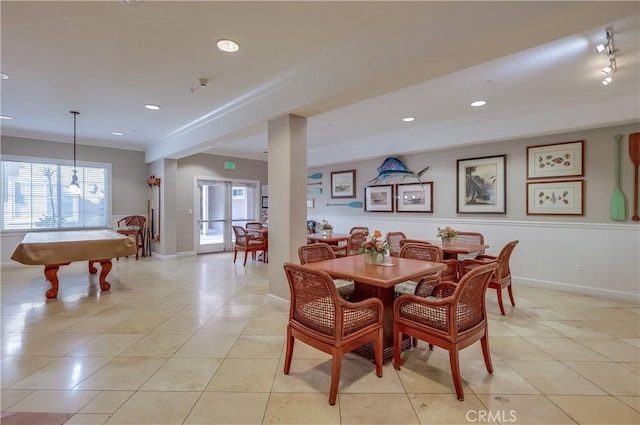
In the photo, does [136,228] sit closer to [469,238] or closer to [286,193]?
[286,193]

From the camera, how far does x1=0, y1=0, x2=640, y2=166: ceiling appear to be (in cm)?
220

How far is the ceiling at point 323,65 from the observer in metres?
2.20

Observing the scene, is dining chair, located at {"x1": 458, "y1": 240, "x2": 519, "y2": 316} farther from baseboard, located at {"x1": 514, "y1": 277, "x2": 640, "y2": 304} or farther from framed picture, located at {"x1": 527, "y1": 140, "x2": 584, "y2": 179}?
framed picture, located at {"x1": 527, "y1": 140, "x2": 584, "y2": 179}

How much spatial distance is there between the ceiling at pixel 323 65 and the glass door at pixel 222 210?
268 centimetres

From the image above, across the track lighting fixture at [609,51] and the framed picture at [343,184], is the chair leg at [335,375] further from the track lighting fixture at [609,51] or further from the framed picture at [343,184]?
the framed picture at [343,184]

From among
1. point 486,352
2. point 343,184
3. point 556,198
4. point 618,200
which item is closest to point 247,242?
point 343,184

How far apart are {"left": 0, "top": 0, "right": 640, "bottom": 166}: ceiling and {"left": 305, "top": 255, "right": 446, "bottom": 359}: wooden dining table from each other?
63.8 inches

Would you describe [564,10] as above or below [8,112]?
below

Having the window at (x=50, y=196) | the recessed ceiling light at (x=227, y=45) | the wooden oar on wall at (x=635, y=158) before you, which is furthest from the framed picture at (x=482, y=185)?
the window at (x=50, y=196)

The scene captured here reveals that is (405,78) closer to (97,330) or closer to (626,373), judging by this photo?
(626,373)

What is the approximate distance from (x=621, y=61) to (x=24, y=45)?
5.75 meters

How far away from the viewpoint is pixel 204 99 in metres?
4.27

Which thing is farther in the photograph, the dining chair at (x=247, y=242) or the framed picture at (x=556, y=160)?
the dining chair at (x=247, y=242)

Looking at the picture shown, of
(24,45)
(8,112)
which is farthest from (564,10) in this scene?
(8,112)
